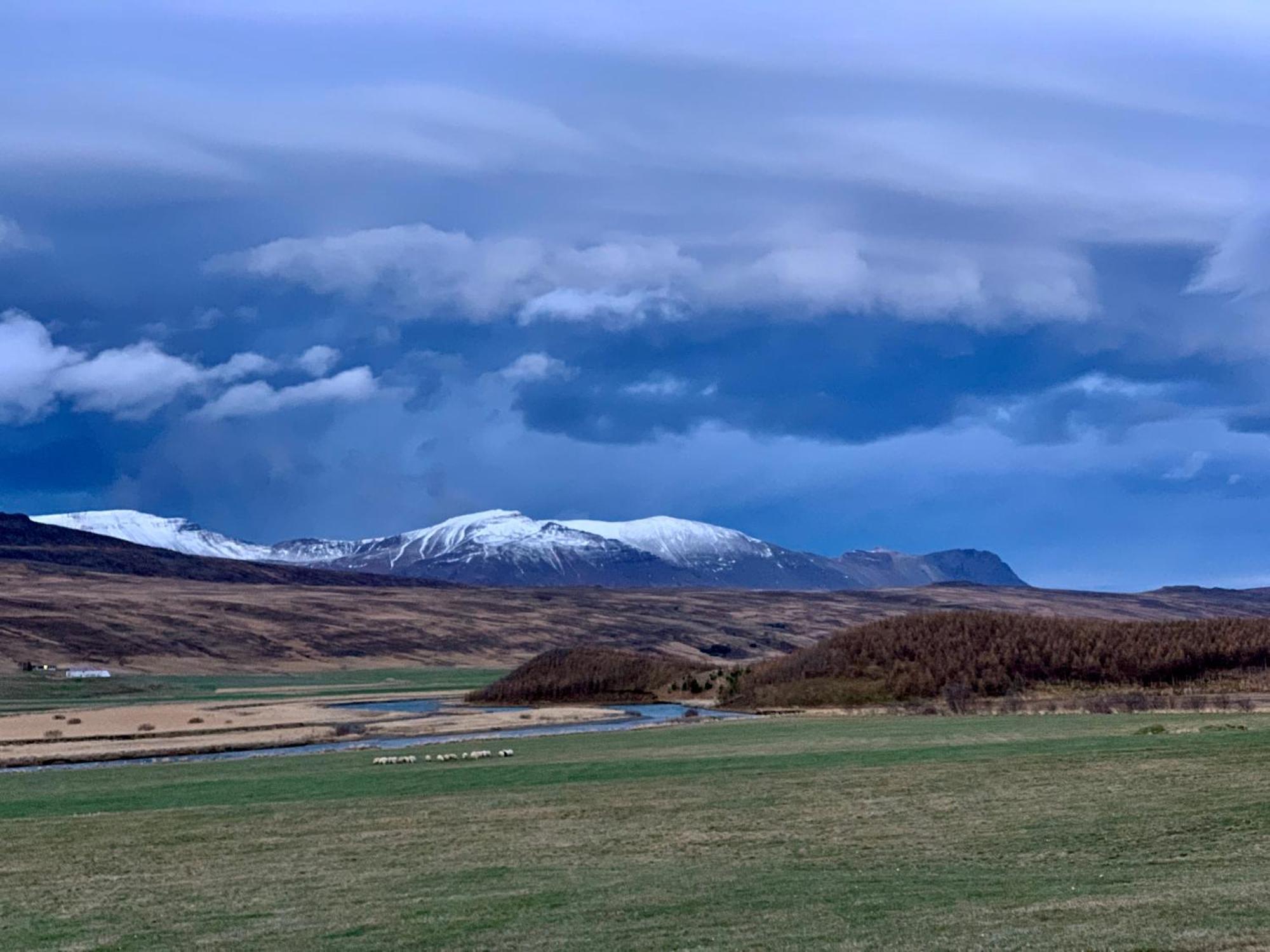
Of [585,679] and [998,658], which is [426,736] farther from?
[998,658]

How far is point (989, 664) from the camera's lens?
79.8 meters

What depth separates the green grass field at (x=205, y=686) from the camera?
3711 inches

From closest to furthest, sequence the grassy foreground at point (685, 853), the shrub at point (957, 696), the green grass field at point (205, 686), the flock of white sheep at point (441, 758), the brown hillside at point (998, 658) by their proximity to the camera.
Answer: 1. the grassy foreground at point (685, 853)
2. the flock of white sheep at point (441, 758)
3. the shrub at point (957, 696)
4. the brown hillside at point (998, 658)
5. the green grass field at point (205, 686)

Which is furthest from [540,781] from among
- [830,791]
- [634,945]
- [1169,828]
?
[634,945]

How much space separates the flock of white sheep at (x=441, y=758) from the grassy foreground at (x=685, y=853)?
390cm

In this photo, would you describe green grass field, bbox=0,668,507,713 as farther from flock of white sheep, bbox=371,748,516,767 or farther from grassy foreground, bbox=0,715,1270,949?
grassy foreground, bbox=0,715,1270,949

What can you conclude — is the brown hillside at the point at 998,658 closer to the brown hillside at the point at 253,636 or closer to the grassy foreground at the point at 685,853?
the grassy foreground at the point at 685,853

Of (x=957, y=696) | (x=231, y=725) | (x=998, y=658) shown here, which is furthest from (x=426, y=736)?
→ (x=998, y=658)

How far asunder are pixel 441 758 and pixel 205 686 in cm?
7417

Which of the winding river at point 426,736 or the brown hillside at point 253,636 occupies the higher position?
the brown hillside at point 253,636

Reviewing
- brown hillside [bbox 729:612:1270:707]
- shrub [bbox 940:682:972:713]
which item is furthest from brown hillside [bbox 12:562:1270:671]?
shrub [bbox 940:682:972:713]

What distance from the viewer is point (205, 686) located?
11556 centimetres

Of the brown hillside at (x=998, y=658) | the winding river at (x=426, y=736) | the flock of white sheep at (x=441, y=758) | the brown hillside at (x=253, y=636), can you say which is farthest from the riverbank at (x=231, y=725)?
the brown hillside at (x=253, y=636)

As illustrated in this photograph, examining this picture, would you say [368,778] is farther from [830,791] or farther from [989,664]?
[989,664]
